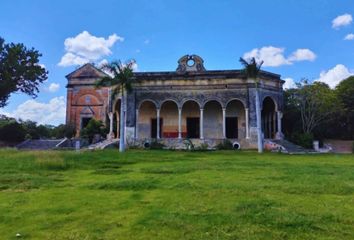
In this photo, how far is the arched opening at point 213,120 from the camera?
32.7 metres

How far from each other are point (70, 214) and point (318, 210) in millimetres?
4212

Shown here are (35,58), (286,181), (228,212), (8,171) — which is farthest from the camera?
(35,58)

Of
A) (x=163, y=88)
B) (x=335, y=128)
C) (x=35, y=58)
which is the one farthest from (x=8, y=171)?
(x=335, y=128)

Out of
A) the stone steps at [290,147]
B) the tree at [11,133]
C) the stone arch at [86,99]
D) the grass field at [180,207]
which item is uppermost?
the stone arch at [86,99]

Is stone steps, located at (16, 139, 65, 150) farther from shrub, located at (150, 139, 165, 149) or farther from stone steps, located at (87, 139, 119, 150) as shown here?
shrub, located at (150, 139, 165, 149)

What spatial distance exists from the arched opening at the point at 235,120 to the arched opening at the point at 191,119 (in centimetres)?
262

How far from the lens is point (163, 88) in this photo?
31.8 m

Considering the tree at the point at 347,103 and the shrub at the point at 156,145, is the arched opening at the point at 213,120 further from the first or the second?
the tree at the point at 347,103

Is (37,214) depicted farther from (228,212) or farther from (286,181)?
(286,181)

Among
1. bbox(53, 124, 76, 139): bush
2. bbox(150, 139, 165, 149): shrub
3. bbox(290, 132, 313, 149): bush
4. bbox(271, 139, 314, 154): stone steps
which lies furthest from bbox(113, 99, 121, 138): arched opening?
bbox(290, 132, 313, 149): bush

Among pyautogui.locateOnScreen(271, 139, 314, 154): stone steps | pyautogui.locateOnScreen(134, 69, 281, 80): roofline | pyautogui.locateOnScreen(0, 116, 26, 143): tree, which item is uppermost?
pyautogui.locateOnScreen(134, 69, 281, 80): roofline

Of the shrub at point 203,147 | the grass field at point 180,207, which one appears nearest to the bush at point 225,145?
the shrub at point 203,147

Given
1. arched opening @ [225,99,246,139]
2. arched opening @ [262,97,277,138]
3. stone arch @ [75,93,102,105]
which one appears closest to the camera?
arched opening @ [225,99,246,139]

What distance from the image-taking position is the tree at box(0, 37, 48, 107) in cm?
3197
